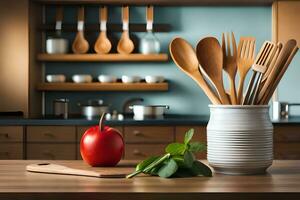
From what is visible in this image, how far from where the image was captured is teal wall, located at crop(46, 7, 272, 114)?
4555 mm

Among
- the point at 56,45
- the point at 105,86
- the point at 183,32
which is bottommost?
the point at 105,86

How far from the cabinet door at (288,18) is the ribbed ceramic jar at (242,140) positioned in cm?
286

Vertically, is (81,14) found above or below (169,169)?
above

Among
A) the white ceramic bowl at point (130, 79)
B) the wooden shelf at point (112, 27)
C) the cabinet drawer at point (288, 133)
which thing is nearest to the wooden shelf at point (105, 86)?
the white ceramic bowl at point (130, 79)

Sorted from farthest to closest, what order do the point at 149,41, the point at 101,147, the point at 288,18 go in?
the point at 149,41 < the point at 288,18 < the point at 101,147

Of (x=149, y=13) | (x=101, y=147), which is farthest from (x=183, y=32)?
(x=101, y=147)

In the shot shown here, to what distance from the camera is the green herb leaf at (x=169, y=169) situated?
1495 millimetres

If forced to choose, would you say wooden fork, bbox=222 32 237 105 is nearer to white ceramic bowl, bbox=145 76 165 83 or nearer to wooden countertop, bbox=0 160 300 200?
wooden countertop, bbox=0 160 300 200

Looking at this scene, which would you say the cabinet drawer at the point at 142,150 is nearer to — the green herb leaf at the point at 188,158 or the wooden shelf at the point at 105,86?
the wooden shelf at the point at 105,86

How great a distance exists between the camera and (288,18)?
169 inches

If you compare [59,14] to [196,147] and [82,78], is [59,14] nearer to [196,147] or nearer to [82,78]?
[82,78]

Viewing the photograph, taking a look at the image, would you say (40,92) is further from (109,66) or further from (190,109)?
(190,109)

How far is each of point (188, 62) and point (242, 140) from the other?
0.28 m

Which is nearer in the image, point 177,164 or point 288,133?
point 177,164
